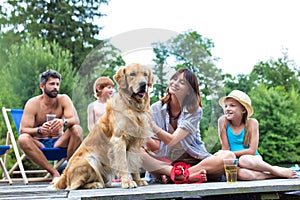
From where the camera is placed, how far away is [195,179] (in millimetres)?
3168

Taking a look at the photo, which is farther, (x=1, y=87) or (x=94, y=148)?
(x=1, y=87)

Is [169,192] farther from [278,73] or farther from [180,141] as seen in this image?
[278,73]

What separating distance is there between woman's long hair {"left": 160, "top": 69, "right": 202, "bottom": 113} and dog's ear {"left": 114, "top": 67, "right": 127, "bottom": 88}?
0.48 metres

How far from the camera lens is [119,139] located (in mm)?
2887

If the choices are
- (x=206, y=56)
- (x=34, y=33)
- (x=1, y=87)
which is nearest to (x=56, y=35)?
(x=34, y=33)

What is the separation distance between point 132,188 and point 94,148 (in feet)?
1.46

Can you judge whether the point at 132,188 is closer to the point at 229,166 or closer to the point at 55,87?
the point at 229,166

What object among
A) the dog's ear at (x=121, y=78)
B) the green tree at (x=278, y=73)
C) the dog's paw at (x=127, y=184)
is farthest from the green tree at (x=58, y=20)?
the dog's paw at (x=127, y=184)

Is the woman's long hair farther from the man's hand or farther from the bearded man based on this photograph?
the man's hand

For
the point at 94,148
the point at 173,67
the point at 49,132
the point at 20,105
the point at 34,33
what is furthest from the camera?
the point at 34,33

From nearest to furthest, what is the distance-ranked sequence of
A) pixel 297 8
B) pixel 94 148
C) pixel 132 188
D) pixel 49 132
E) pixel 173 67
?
1. pixel 132 188
2. pixel 94 148
3. pixel 173 67
4. pixel 49 132
5. pixel 297 8

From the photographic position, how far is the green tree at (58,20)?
17594 mm

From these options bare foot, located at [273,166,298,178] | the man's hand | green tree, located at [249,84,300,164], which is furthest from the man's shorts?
green tree, located at [249,84,300,164]

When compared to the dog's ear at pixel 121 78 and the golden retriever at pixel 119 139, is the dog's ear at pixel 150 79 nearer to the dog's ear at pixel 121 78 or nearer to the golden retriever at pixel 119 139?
the golden retriever at pixel 119 139
